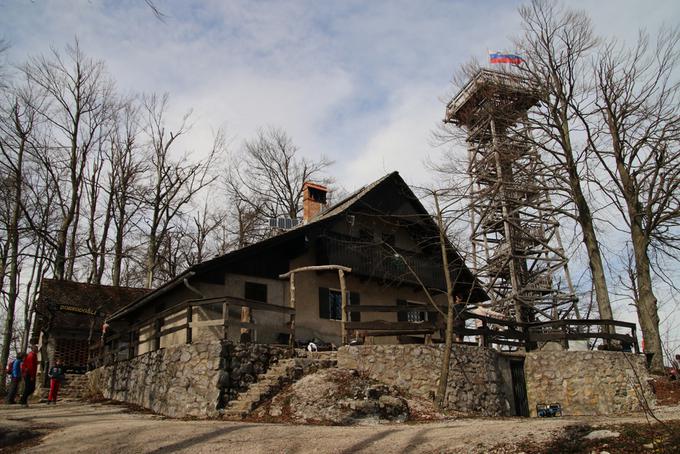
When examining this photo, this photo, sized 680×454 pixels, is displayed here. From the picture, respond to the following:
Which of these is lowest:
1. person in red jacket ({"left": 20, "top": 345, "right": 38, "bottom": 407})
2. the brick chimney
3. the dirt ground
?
the dirt ground

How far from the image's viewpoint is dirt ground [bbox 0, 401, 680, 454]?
7602mm

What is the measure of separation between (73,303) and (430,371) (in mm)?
16821

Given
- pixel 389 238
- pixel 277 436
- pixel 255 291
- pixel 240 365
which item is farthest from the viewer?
pixel 389 238

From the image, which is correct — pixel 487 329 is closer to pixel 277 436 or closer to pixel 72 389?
pixel 277 436

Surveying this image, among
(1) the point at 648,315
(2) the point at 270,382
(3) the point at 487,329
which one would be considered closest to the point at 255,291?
(2) the point at 270,382

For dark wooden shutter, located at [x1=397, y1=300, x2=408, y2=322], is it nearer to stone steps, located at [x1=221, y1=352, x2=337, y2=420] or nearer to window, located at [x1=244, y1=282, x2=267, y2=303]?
window, located at [x1=244, y1=282, x2=267, y2=303]

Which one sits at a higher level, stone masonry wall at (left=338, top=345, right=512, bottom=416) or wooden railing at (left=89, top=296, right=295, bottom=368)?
wooden railing at (left=89, top=296, right=295, bottom=368)

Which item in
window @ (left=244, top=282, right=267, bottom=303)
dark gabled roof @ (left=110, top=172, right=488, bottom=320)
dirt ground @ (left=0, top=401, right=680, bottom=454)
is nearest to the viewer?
dirt ground @ (left=0, top=401, right=680, bottom=454)

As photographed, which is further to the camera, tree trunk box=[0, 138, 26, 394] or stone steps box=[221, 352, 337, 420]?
tree trunk box=[0, 138, 26, 394]

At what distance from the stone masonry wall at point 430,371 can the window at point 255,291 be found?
417 cm

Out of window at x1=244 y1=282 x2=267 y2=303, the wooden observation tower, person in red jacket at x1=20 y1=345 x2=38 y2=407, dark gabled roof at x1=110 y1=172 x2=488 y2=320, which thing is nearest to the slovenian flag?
the wooden observation tower

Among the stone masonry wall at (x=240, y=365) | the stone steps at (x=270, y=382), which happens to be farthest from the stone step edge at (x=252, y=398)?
the stone masonry wall at (x=240, y=365)

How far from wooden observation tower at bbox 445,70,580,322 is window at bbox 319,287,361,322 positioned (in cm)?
476

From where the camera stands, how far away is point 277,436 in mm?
9078
